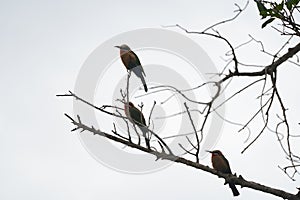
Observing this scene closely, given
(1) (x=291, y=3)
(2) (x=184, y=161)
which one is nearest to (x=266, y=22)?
(1) (x=291, y=3)

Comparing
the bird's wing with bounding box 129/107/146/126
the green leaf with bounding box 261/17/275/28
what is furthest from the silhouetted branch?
the green leaf with bounding box 261/17/275/28

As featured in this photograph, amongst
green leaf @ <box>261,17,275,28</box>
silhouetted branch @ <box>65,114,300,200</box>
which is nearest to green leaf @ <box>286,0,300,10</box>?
green leaf @ <box>261,17,275,28</box>

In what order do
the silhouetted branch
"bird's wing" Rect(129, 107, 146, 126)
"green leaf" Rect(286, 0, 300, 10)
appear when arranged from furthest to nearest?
"bird's wing" Rect(129, 107, 146, 126), the silhouetted branch, "green leaf" Rect(286, 0, 300, 10)

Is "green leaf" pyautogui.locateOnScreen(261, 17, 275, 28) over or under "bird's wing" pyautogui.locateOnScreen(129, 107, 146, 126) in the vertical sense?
under

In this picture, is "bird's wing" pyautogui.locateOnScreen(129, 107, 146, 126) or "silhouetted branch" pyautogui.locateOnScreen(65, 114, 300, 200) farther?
"bird's wing" pyautogui.locateOnScreen(129, 107, 146, 126)

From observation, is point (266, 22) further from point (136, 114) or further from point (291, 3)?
point (136, 114)

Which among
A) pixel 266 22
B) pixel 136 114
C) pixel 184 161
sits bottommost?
pixel 184 161

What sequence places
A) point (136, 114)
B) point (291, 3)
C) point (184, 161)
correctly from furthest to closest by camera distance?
point (136, 114) < point (184, 161) < point (291, 3)

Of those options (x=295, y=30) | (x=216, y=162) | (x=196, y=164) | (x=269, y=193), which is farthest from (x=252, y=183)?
(x=216, y=162)

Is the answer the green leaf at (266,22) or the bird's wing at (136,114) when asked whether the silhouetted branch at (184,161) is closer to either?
the bird's wing at (136,114)

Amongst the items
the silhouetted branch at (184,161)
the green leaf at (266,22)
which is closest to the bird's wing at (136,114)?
the silhouetted branch at (184,161)

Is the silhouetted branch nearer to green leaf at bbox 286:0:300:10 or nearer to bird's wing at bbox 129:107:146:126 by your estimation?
bird's wing at bbox 129:107:146:126

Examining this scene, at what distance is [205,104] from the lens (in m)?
1.56

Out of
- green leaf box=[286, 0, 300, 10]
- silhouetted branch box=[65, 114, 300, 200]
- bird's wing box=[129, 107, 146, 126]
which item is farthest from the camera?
bird's wing box=[129, 107, 146, 126]
